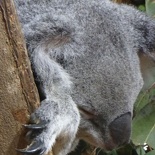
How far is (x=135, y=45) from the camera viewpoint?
2.02 metres

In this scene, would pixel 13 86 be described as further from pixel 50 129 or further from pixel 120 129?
pixel 120 129

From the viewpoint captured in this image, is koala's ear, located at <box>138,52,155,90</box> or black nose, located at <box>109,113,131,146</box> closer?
black nose, located at <box>109,113,131,146</box>

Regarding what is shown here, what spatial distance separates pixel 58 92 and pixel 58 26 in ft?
0.97

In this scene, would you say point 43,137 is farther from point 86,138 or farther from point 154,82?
point 154,82

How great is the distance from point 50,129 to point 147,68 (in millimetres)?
962

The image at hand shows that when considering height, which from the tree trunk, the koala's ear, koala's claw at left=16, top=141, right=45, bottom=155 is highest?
the tree trunk

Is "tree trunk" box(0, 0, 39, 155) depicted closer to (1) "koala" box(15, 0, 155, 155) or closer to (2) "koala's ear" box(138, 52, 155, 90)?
(1) "koala" box(15, 0, 155, 155)

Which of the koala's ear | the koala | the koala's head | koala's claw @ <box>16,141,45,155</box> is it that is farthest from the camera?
the koala's ear

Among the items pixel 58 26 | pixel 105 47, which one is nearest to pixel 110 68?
pixel 105 47

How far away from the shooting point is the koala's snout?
1.78 metres

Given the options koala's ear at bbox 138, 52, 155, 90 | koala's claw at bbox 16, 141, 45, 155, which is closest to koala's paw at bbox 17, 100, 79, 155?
koala's claw at bbox 16, 141, 45, 155

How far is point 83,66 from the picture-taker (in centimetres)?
172

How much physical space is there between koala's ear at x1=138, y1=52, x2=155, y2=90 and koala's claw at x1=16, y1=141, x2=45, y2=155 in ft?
3.05

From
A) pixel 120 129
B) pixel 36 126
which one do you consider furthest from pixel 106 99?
pixel 36 126
